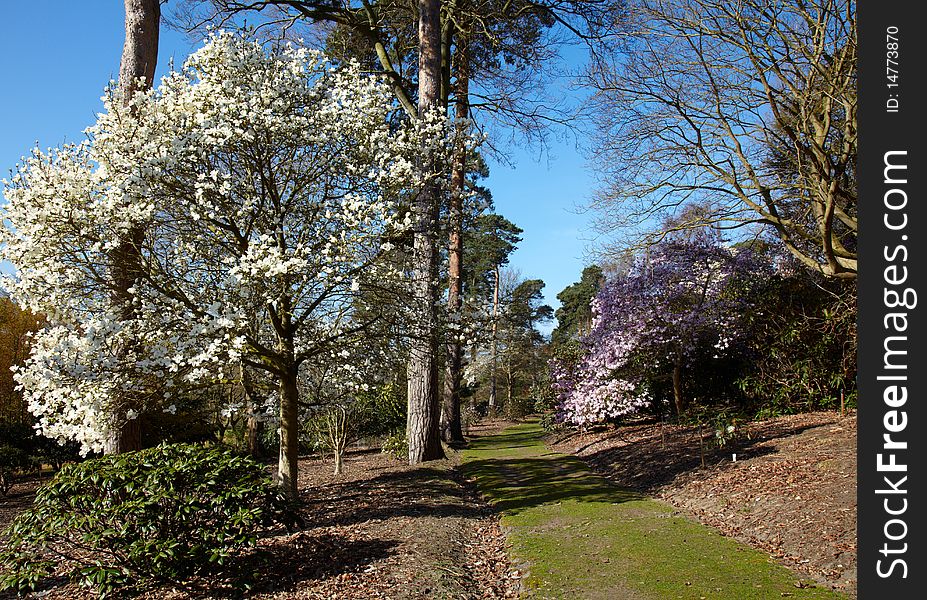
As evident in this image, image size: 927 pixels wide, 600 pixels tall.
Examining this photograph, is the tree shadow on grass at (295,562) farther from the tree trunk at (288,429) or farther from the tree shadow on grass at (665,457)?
the tree shadow on grass at (665,457)

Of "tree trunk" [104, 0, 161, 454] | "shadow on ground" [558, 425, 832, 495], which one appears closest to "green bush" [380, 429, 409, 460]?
"shadow on ground" [558, 425, 832, 495]

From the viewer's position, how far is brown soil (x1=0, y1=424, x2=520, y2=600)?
495 cm

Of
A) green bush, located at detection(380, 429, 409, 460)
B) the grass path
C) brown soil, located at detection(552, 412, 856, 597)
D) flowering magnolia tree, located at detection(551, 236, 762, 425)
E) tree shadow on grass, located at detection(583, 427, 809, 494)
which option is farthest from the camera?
flowering magnolia tree, located at detection(551, 236, 762, 425)

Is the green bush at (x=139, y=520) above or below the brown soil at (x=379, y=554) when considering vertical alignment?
above

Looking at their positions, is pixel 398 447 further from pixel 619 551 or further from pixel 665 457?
pixel 619 551

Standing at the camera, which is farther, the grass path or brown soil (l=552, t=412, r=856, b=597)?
brown soil (l=552, t=412, r=856, b=597)

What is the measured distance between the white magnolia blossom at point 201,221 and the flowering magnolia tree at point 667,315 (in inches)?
349

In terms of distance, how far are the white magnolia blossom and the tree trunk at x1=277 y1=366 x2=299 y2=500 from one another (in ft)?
1.22

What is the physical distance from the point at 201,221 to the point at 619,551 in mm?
5306

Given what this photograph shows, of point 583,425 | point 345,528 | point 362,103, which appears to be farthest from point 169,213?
point 583,425

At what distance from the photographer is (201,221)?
620 centimetres

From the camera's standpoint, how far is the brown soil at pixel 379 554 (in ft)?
16.2

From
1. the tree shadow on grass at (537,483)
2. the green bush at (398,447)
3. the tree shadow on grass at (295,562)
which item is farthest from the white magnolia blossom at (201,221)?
the green bush at (398,447)

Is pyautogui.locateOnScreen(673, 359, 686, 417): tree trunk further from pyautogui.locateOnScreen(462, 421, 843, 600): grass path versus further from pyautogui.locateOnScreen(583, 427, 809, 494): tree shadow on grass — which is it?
pyautogui.locateOnScreen(462, 421, 843, 600): grass path
